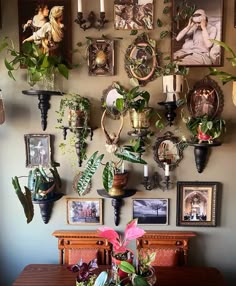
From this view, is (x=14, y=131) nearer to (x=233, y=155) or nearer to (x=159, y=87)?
(x=159, y=87)

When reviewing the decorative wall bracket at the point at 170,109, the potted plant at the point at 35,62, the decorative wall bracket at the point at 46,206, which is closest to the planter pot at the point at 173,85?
the decorative wall bracket at the point at 170,109

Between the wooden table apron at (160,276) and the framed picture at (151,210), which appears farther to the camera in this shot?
the framed picture at (151,210)

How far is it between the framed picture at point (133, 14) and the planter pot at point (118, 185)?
990 mm

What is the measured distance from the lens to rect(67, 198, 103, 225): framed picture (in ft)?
6.98

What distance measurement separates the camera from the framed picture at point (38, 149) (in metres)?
2.07

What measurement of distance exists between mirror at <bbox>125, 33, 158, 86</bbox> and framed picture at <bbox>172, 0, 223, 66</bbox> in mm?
146

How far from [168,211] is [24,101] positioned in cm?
128

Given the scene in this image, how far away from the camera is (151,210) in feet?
6.93

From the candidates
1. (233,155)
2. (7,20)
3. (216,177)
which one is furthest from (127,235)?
(7,20)

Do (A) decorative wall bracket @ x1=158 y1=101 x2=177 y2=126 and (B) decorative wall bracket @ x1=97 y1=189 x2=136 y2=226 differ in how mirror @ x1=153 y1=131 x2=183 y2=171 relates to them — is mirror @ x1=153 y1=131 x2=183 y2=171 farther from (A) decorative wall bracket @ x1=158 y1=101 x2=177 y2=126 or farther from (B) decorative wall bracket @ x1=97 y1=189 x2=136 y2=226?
(B) decorative wall bracket @ x1=97 y1=189 x2=136 y2=226

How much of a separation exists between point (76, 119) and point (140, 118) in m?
0.42

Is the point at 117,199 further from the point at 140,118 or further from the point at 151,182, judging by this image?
the point at 140,118

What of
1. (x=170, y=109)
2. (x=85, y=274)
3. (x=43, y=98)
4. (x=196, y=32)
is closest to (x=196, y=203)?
(x=170, y=109)

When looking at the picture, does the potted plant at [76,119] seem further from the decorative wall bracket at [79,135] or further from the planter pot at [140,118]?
the planter pot at [140,118]
